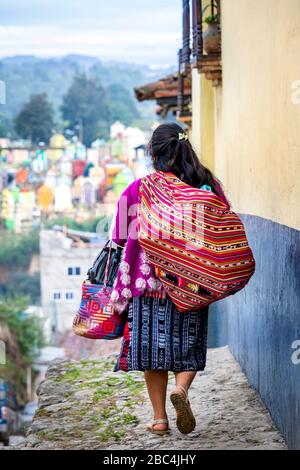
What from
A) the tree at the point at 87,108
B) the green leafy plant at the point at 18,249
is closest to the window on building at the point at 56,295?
the green leafy plant at the point at 18,249

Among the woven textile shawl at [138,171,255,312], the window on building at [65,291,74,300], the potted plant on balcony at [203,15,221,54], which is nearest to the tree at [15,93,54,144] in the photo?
the window on building at [65,291,74,300]

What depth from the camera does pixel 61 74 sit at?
128500 millimetres

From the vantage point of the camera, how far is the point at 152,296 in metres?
4.95

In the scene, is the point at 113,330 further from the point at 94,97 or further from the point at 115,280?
the point at 94,97

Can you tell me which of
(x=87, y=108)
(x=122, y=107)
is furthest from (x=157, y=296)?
(x=122, y=107)

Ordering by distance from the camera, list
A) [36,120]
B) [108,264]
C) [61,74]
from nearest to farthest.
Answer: [108,264] < [36,120] < [61,74]

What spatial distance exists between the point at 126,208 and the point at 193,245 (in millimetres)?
402

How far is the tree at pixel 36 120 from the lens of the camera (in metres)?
87.2

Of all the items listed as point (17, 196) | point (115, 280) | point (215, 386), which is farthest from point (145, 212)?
point (17, 196)

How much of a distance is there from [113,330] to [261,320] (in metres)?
0.87

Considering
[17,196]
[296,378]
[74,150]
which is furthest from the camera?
[74,150]

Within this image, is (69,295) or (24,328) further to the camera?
(69,295)

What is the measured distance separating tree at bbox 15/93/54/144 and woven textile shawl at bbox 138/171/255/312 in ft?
254

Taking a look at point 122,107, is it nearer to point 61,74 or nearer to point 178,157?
point 61,74
